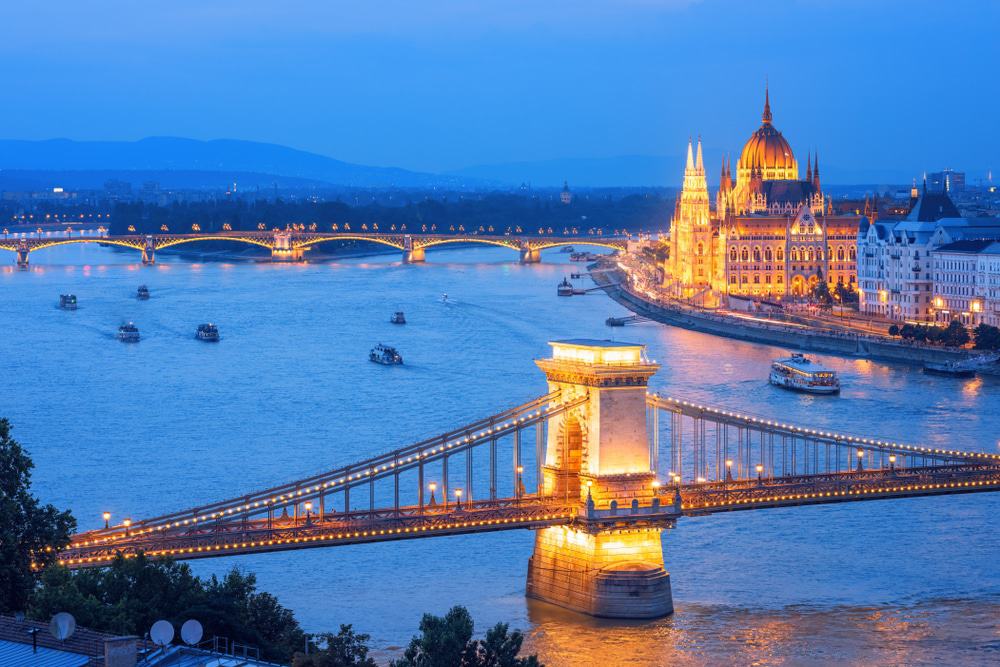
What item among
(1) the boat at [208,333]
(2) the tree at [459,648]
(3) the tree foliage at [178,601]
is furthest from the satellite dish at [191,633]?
(1) the boat at [208,333]

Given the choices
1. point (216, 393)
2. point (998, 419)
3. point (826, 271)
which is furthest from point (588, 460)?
point (826, 271)

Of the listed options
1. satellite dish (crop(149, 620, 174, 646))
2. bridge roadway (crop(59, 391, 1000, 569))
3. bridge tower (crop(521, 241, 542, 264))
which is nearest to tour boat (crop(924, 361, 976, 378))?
bridge roadway (crop(59, 391, 1000, 569))

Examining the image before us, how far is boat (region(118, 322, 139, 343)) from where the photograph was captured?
4622 cm

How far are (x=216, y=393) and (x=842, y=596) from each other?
18.6 meters

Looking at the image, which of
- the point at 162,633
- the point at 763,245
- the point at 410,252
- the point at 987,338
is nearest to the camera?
the point at 162,633

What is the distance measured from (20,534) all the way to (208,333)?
32.7 m

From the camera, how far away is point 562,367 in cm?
1784

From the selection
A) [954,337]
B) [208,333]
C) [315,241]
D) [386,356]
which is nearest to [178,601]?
[386,356]

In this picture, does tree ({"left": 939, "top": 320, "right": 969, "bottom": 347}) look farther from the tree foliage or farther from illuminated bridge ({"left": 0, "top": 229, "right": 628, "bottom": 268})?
illuminated bridge ({"left": 0, "top": 229, "right": 628, "bottom": 268})

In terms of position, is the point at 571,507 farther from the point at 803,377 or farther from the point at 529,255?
the point at 529,255

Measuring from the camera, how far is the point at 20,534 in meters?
14.2

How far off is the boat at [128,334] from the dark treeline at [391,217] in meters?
58.3

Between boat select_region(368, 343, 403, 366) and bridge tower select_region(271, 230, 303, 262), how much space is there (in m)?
48.4

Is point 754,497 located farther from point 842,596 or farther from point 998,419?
point 998,419
